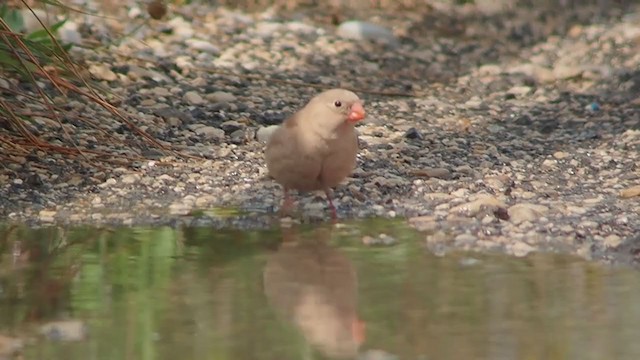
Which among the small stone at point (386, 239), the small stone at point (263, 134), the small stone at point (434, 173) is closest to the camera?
the small stone at point (386, 239)

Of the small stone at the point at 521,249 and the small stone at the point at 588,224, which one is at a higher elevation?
the small stone at the point at 588,224

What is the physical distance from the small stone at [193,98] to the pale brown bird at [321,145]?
199 centimetres

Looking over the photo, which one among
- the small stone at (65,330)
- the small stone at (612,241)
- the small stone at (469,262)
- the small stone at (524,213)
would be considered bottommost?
the small stone at (65,330)

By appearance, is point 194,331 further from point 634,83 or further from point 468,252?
point 634,83

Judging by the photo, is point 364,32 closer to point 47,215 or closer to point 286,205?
point 286,205

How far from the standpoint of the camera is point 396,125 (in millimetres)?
7633

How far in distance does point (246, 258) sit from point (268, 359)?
1.38 meters

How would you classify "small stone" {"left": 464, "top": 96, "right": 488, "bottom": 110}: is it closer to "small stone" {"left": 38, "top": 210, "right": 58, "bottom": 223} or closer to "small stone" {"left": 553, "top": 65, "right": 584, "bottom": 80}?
"small stone" {"left": 553, "top": 65, "right": 584, "bottom": 80}

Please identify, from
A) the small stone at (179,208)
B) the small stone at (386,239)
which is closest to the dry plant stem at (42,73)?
the small stone at (179,208)

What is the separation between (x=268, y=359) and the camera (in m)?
3.74

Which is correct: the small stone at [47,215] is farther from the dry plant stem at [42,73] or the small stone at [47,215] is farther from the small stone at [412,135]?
the small stone at [412,135]

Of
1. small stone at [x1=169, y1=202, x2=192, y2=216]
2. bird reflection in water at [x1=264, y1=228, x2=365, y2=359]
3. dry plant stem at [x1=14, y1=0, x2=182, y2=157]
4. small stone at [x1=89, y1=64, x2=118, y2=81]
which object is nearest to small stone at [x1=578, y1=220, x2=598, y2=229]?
bird reflection in water at [x1=264, y1=228, x2=365, y2=359]

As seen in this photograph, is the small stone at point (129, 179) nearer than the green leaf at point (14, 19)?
Yes

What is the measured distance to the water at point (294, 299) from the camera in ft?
12.7
